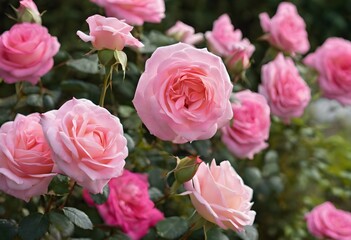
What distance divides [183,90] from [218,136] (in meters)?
0.60

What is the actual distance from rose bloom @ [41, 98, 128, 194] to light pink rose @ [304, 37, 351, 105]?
963 millimetres

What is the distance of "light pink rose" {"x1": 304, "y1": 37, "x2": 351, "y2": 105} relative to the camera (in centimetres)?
173

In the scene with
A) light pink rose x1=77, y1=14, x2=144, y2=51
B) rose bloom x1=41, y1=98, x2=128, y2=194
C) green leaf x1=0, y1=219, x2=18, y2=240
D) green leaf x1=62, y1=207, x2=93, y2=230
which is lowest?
green leaf x1=0, y1=219, x2=18, y2=240

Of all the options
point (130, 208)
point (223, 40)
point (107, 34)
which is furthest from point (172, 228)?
point (223, 40)

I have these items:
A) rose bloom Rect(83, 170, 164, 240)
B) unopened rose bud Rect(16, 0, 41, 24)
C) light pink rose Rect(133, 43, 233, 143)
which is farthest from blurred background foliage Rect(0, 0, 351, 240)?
light pink rose Rect(133, 43, 233, 143)

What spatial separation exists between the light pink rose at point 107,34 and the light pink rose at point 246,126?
1.54ft

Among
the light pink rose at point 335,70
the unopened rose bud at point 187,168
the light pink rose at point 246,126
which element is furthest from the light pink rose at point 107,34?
the light pink rose at point 335,70

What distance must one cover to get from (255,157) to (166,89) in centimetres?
107

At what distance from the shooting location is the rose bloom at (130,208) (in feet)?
4.01

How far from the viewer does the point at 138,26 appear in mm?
1476

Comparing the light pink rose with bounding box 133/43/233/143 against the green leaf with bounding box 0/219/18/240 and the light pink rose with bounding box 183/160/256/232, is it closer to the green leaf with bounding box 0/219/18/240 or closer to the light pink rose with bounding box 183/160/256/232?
the light pink rose with bounding box 183/160/256/232

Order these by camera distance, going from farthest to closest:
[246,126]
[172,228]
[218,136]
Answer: [218,136], [246,126], [172,228]

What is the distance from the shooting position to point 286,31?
65.7 inches

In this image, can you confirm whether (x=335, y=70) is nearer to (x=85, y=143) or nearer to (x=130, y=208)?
(x=130, y=208)
